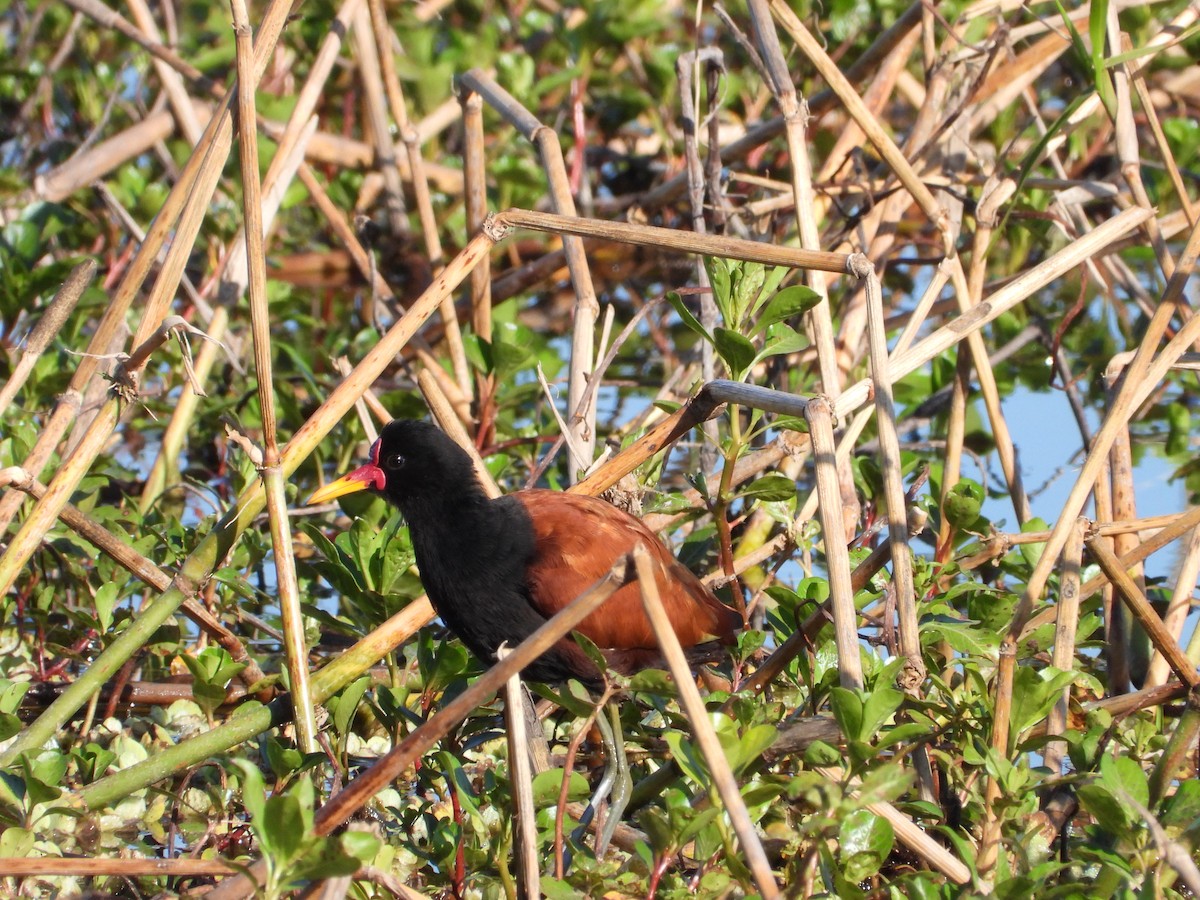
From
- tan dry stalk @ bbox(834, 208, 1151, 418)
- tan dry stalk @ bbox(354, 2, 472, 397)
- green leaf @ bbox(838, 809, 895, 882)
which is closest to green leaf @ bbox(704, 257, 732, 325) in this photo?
tan dry stalk @ bbox(834, 208, 1151, 418)

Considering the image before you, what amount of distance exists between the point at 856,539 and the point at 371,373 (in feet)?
3.99

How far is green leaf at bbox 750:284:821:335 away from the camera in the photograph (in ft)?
8.91

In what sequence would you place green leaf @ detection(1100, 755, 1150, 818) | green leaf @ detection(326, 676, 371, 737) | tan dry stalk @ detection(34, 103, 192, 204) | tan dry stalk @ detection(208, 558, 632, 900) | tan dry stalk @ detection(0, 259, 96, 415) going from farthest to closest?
tan dry stalk @ detection(34, 103, 192, 204) < tan dry stalk @ detection(0, 259, 96, 415) < green leaf @ detection(326, 676, 371, 737) < green leaf @ detection(1100, 755, 1150, 818) < tan dry stalk @ detection(208, 558, 632, 900)

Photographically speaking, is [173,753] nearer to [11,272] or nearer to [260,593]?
[260,593]

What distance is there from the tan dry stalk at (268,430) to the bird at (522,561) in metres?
0.46

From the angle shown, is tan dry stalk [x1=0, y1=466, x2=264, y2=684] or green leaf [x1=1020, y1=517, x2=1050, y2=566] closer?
tan dry stalk [x1=0, y1=466, x2=264, y2=684]

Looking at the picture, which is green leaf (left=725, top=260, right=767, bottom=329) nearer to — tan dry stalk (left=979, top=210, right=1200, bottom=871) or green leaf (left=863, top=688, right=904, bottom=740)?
tan dry stalk (left=979, top=210, right=1200, bottom=871)

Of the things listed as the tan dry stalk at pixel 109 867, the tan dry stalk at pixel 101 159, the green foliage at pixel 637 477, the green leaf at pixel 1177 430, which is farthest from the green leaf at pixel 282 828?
the tan dry stalk at pixel 101 159

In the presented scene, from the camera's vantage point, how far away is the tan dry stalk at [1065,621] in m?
2.60

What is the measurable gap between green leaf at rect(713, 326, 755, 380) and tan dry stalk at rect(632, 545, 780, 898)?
2.62ft

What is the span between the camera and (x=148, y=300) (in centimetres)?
273

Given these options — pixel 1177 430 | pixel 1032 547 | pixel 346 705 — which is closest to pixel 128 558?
pixel 346 705

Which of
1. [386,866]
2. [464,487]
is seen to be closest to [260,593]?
[464,487]

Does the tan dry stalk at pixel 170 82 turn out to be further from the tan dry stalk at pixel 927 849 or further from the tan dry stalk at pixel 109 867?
the tan dry stalk at pixel 927 849
